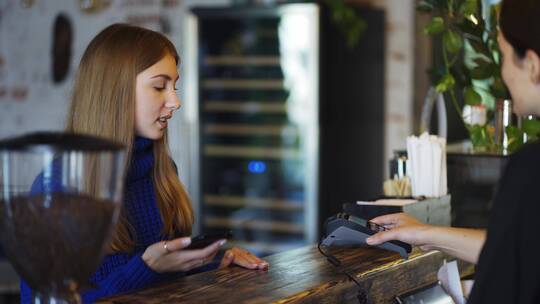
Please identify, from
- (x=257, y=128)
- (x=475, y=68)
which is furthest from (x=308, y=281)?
(x=257, y=128)

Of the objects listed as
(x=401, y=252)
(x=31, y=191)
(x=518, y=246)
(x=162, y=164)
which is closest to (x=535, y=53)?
(x=518, y=246)

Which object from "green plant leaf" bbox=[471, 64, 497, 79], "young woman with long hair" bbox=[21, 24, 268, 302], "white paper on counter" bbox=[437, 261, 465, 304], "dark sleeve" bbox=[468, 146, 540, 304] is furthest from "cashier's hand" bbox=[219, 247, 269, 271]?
"green plant leaf" bbox=[471, 64, 497, 79]

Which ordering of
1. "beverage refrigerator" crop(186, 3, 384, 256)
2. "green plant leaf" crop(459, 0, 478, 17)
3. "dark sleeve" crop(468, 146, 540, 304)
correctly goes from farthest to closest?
"beverage refrigerator" crop(186, 3, 384, 256) → "green plant leaf" crop(459, 0, 478, 17) → "dark sleeve" crop(468, 146, 540, 304)

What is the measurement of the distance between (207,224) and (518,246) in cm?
425

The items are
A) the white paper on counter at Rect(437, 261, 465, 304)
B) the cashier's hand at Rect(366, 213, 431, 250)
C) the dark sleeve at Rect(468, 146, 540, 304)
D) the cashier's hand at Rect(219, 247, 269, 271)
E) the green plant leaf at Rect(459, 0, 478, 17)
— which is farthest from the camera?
the green plant leaf at Rect(459, 0, 478, 17)

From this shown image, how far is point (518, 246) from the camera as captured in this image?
1440 mm

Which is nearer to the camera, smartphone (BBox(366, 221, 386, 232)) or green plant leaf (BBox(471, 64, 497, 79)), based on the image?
smartphone (BBox(366, 221, 386, 232))

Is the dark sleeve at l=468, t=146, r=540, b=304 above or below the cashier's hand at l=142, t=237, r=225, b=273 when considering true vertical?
above

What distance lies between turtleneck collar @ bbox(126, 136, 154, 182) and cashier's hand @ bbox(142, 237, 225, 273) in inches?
14.1

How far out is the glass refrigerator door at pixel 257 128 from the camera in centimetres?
510

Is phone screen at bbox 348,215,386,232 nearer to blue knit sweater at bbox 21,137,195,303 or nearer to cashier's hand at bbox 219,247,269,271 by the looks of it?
cashier's hand at bbox 219,247,269,271

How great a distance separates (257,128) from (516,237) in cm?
405

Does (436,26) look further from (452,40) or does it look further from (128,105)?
(128,105)

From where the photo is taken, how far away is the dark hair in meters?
1.50
